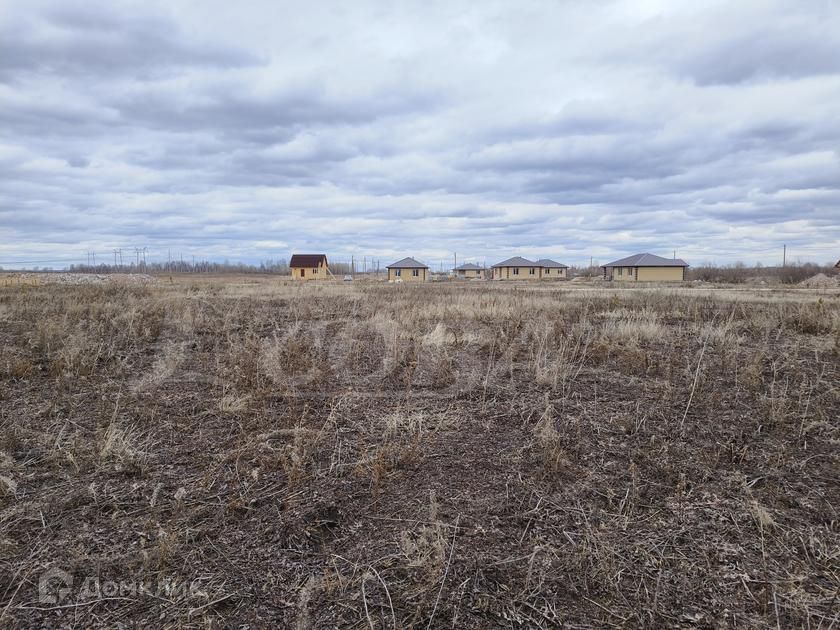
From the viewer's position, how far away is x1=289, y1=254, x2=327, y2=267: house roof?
2430 inches

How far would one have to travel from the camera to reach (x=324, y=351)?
25.5 ft

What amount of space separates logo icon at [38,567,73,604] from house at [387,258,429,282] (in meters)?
64.2

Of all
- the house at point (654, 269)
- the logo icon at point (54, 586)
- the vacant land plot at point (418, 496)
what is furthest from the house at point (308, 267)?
the logo icon at point (54, 586)

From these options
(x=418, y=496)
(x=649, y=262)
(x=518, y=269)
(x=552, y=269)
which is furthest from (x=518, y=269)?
(x=418, y=496)

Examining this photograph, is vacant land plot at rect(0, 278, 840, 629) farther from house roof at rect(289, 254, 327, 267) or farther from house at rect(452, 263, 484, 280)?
house at rect(452, 263, 484, 280)

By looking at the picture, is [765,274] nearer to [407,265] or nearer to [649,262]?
[649,262]

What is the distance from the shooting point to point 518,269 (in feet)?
237

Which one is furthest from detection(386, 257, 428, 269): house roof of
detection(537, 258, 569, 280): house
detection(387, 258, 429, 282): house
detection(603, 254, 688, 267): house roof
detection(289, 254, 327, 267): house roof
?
detection(603, 254, 688, 267): house roof

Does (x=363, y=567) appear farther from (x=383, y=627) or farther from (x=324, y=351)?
(x=324, y=351)

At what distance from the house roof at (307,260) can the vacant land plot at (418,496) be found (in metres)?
56.6

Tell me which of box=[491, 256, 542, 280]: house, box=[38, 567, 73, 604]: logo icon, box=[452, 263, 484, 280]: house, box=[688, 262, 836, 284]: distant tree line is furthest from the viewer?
box=[452, 263, 484, 280]: house

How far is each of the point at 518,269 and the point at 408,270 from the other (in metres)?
17.7

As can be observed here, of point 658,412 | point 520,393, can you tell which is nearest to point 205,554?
point 520,393

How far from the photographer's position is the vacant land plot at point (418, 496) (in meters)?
2.18
